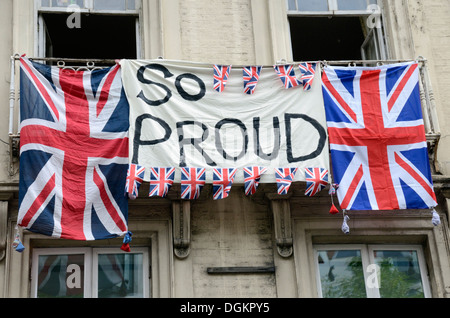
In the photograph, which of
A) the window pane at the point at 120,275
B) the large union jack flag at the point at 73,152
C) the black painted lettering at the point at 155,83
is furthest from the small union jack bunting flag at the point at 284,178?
the window pane at the point at 120,275

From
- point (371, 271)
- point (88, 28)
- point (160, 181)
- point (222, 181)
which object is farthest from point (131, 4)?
point (371, 271)

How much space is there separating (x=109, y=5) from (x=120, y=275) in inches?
169

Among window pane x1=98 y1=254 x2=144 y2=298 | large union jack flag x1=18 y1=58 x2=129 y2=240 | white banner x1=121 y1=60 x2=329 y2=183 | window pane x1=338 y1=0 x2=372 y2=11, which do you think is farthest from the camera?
window pane x1=338 y1=0 x2=372 y2=11

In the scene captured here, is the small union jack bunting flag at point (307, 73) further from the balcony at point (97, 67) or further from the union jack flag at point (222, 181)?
the union jack flag at point (222, 181)

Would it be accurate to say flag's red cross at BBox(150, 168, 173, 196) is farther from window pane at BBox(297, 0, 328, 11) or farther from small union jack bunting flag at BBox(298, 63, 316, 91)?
window pane at BBox(297, 0, 328, 11)

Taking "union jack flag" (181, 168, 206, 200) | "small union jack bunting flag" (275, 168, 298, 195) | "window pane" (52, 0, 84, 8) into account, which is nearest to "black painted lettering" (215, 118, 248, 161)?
"union jack flag" (181, 168, 206, 200)

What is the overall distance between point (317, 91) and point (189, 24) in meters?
2.24

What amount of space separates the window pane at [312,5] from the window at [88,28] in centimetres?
246

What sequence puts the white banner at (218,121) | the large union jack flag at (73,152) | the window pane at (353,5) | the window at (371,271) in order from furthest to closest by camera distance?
the window pane at (353,5) < the window at (371,271) < the white banner at (218,121) < the large union jack flag at (73,152)

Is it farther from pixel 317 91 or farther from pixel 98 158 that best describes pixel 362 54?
pixel 98 158

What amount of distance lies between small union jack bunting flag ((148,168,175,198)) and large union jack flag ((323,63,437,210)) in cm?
211

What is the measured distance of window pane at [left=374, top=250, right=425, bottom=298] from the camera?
1205 cm

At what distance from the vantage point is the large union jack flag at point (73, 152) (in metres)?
11.3

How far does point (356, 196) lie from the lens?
38.6 ft
